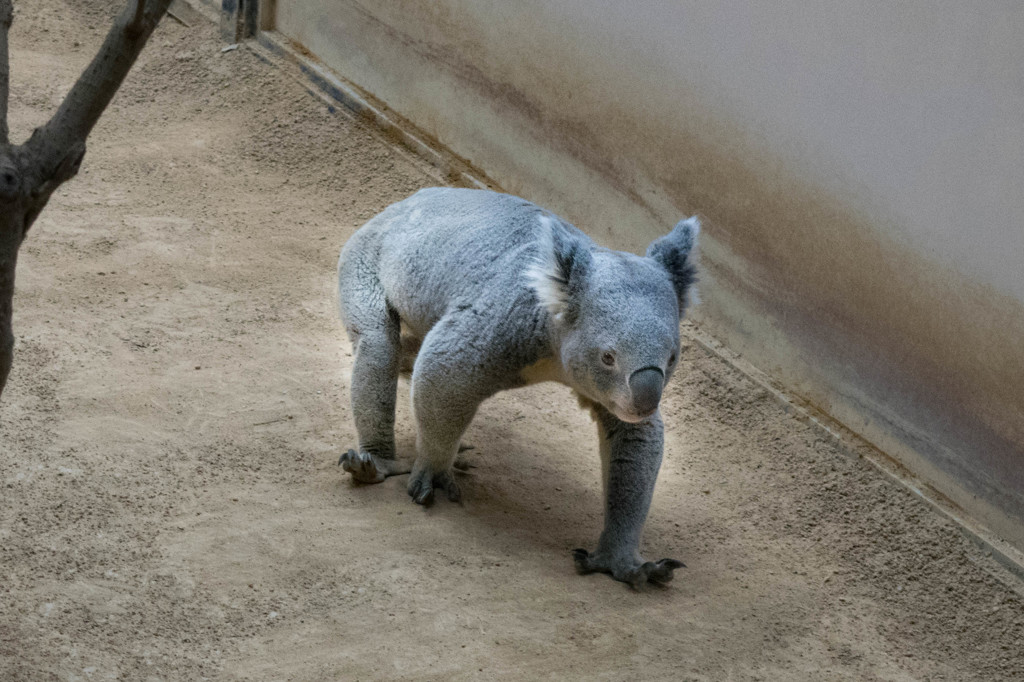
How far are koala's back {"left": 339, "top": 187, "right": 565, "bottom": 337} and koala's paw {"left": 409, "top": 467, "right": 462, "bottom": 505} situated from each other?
637 millimetres

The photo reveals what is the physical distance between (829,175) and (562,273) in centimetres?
208

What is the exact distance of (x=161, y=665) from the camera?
3652 millimetres

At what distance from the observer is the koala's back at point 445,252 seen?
468cm

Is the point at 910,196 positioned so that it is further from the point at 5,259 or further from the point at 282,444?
the point at 5,259

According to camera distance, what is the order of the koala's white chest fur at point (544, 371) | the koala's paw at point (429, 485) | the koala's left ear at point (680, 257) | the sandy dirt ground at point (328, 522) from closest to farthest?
the sandy dirt ground at point (328, 522) < the koala's left ear at point (680, 257) < the koala's white chest fur at point (544, 371) < the koala's paw at point (429, 485)

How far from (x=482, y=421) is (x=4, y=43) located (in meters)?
3.53

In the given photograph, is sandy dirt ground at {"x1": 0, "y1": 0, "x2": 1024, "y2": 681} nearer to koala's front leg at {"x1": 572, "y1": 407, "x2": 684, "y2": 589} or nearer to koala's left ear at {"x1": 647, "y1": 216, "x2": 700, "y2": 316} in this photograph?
koala's front leg at {"x1": 572, "y1": 407, "x2": 684, "y2": 589}

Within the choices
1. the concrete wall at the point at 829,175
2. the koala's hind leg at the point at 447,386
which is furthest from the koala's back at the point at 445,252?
the concrete wall at the point at 829,175

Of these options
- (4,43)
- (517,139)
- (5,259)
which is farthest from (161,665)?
(517,139)

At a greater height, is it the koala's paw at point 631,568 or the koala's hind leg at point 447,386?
the koala's hind leg at point 447,386

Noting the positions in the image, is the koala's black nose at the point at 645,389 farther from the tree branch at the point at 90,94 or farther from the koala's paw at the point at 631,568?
the tree branch at the point at 90,94

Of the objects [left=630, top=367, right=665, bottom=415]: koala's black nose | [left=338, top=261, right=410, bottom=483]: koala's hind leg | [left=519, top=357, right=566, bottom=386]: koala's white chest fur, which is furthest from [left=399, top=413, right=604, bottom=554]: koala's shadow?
[left=630, top=367, right=665, bottom=415]: koala's black nose

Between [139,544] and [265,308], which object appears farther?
[265,308]

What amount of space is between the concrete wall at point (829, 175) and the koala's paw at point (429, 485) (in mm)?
2077
